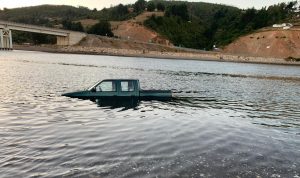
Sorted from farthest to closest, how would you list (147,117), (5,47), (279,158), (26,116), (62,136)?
(5,47) < (147,117) < (26,116) < (62,136) < (279,158)

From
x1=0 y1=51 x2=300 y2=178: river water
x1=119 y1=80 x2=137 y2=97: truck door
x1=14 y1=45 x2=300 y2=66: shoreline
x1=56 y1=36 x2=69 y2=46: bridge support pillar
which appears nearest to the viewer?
x1=0 y1=51 x2=300 y2=178: river water

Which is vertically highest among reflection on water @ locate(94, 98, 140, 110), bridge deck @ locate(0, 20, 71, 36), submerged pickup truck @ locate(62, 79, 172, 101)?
bridge deck @ locate(0, 20, 71, 36)

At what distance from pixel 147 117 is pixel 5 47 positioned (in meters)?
164

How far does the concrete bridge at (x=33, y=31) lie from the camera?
171 meters

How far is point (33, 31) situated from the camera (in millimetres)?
176750

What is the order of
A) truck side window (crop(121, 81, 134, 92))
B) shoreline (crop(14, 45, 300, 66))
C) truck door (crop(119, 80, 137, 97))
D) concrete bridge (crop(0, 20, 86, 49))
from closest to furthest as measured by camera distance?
1. truck door (crop(119, 80, 137, 97))
2. truck side window (crop(121, 81, 134, 92))
3. concrete bridge (crop(0, 20, 86, 49))
4. shoreline (crop(14, 45, 300, 66))

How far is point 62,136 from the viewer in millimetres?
21875

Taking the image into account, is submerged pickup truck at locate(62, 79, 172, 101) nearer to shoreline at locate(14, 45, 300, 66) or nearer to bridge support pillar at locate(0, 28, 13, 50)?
shoreline at locate(14, 45, 300, 66)

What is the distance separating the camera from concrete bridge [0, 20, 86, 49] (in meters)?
171

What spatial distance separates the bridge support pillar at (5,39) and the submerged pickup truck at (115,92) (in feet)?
486

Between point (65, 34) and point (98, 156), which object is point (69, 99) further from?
point (65, 34)

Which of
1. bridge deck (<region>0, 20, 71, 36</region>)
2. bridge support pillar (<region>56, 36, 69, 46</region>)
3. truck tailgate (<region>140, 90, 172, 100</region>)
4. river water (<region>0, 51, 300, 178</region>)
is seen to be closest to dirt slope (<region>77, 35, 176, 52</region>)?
bridge support pillar (<region>56, 36, 69, 46</region>)

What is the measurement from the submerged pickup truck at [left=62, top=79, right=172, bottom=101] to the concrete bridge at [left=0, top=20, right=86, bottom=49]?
14843 cm

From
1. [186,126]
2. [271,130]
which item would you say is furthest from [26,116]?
[271,130]
